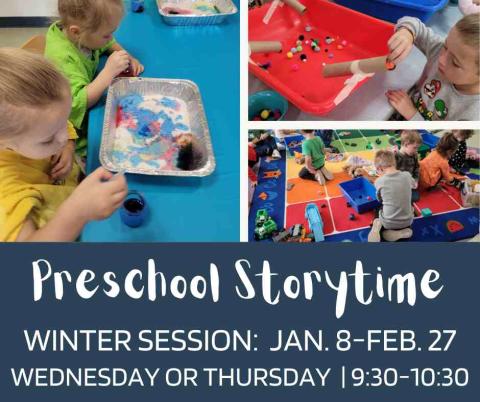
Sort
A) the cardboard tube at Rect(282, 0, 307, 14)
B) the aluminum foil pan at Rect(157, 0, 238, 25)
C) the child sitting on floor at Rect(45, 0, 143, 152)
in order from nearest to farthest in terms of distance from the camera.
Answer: the cardboard tube at Rect(282, 0, 307, 14), the child sitting on floor at Rect(45, 0, 143, 152), the aluminum foil pan at Rect(157, 0, 238, 25)

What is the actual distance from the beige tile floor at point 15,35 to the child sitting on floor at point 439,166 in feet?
4.75

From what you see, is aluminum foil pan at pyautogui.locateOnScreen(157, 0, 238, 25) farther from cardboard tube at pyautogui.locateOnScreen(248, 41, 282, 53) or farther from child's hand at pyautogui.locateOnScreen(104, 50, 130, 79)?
cardboard tube at pyautogui.locateOnScreen(248, 41, 282, 53)

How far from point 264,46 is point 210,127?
213mm

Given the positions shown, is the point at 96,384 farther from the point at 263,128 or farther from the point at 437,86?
the point at 437,86

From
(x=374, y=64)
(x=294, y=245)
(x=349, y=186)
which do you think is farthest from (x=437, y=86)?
(x=294, y=245)

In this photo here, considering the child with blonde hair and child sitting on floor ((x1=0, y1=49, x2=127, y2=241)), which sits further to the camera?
the child with blonde hair

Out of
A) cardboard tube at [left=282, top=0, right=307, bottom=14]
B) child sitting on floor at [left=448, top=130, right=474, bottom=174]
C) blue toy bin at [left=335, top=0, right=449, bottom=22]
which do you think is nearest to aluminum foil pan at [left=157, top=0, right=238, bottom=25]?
cardboard tube at [left=282, top=0, right=307, bottom=14]

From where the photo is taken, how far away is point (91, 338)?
0.70 meters

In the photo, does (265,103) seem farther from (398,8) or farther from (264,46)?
(398,8)

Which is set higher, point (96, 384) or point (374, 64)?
point (374, 64)

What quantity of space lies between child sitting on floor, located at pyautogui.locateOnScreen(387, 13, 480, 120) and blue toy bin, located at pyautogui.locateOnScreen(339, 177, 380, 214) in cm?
13

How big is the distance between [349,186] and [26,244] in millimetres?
511

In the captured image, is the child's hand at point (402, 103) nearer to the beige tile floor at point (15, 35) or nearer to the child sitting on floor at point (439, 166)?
the child sitting on floor at point (439, 166)

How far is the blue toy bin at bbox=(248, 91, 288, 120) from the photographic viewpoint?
79 centimetres
